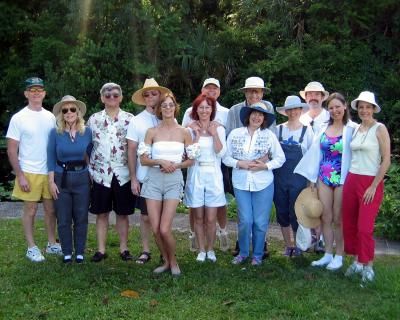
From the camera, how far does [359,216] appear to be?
5.51 metres

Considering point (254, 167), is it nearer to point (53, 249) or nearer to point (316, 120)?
point (316, 120)

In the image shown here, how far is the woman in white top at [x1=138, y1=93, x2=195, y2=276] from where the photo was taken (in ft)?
18.6

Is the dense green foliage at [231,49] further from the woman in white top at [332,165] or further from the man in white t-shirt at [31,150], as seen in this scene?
the woman in white top at [332,165]

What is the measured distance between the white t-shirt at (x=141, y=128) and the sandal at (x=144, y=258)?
3.02ft

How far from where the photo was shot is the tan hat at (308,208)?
19.3 ft

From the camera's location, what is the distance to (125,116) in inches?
244

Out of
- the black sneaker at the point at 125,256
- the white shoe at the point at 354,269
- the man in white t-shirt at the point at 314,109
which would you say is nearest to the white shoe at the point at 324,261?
the white shoe at the point at 354,269

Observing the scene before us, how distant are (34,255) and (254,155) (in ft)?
9.09

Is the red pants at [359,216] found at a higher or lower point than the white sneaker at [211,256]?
higher

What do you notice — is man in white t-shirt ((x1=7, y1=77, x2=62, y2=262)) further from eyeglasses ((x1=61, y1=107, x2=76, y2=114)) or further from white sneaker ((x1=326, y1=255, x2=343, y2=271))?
white sneaker ((x1=326, y1=255, x2=343, y2=271))

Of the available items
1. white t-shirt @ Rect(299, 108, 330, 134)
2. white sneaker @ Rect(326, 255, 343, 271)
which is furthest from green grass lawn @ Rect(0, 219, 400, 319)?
white t-shirt @ Rect(299, 108, 330, 134)

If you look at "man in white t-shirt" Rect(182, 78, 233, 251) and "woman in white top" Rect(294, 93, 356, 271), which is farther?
"man in white t-shirt" Rect(182, 78, 233, 251)

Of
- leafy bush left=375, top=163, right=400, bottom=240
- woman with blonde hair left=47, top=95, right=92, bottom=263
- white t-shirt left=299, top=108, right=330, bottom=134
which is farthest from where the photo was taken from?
leafy bush left=375, top=163, right=400, bottom=240

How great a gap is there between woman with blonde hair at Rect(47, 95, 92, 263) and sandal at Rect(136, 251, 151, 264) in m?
0.65
